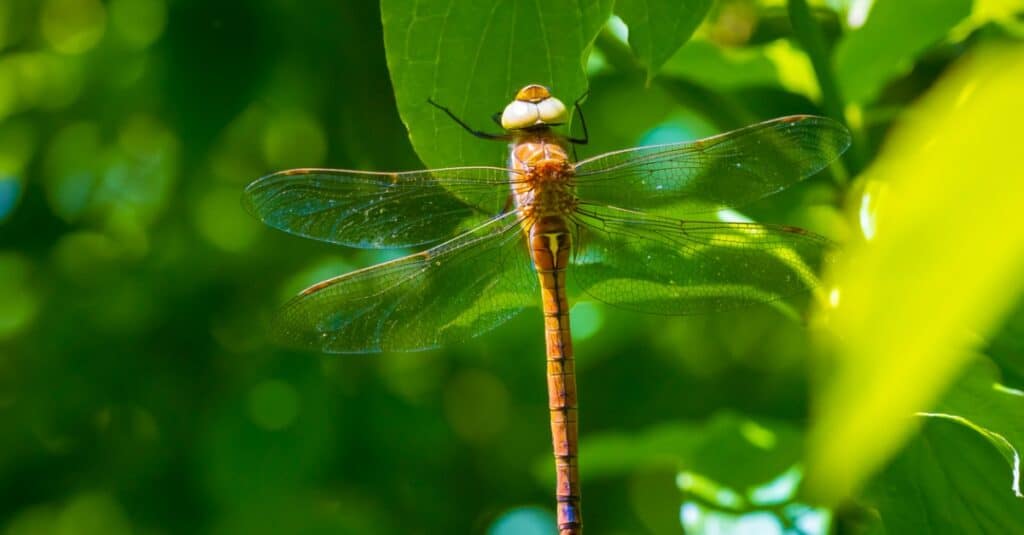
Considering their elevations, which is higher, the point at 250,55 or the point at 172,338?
the point at 250,55

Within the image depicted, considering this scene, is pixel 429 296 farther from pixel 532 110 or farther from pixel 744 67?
pixel 744 67

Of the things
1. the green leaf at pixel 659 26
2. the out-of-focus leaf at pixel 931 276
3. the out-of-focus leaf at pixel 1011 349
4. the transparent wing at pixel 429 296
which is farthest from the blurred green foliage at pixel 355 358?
the out-of-focus leaf at pixel 931 276

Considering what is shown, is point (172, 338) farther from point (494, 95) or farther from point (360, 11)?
point (494, 95)

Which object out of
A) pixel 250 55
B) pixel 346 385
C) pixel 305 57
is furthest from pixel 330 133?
pixel 346 385

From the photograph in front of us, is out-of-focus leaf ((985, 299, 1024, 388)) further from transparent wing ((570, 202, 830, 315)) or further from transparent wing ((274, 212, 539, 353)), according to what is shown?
transparent wing ((274, 212, 539, 353))

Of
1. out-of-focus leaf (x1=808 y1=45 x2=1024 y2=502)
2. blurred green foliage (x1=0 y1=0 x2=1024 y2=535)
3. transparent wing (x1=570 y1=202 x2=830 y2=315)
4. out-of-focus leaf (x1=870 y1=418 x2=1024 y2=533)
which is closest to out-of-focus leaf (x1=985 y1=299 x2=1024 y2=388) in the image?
blurred green foliage (x1=0 y1=0 x2=1024 y2=535)

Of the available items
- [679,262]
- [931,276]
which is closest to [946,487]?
[679,262]
